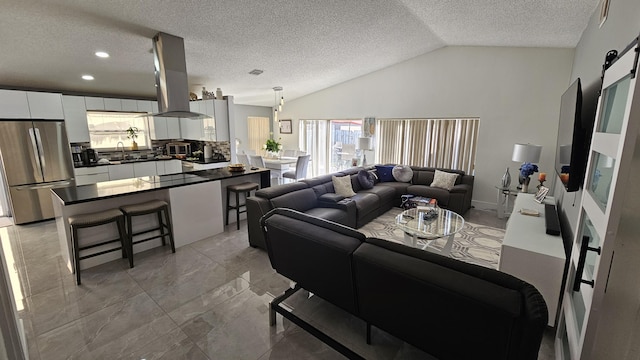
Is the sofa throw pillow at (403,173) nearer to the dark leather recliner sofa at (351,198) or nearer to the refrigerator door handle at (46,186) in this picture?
the dark leather recliner sofa at (351,198)

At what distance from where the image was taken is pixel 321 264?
1.80 metres

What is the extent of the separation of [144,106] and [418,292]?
6.64 m

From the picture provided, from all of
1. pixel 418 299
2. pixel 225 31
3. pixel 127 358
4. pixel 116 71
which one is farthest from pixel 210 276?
pixel 116 71

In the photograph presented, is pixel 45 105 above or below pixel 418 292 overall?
above

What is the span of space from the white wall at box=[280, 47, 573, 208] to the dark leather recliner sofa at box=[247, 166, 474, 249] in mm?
765

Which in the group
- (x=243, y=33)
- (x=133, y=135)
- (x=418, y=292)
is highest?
(x=243, y=33)

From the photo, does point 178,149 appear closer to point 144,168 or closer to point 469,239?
point 144,168

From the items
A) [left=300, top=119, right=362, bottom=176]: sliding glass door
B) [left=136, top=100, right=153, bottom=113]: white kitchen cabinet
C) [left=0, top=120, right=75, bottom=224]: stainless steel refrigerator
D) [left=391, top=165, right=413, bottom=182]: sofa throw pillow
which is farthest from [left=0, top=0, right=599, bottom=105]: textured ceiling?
[left=300, top=119, right=362, bottom=176]: sliding glass door

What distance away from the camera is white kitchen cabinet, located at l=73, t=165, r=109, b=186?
4805 mm

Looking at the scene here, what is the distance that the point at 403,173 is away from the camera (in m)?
5.81

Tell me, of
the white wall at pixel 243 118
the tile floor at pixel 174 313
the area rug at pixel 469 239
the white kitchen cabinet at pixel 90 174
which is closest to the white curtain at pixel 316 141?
the white wall at pixel 243 118

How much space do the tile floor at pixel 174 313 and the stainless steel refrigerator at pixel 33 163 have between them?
136 cm

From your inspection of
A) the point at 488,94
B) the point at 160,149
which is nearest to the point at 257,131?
the point at 160,149

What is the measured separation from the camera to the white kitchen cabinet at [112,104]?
17.4 feet
